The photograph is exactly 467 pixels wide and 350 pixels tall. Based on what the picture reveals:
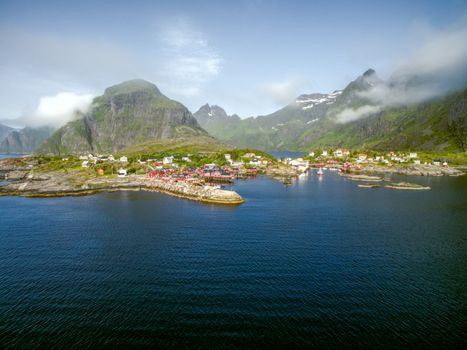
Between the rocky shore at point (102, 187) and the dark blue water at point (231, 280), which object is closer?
the dark blue water at point (231, 280)

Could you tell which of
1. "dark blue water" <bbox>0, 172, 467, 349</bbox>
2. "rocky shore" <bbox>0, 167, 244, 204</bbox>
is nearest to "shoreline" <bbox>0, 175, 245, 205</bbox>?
"rocky shore" <bbox>0, 167, 244, 204</bbox>

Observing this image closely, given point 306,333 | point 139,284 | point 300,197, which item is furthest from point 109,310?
point 300,197

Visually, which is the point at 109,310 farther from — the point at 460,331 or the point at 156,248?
the point at 460,331

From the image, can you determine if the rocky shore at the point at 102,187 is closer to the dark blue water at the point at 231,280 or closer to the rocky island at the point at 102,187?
the rocky island at the point at 102,187

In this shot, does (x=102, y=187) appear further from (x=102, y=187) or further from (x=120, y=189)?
(x=120, y=189)

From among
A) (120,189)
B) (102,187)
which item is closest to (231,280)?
(120,189)

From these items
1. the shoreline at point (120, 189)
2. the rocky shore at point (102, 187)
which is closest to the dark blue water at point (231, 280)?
the shoreline at point (120, 189)

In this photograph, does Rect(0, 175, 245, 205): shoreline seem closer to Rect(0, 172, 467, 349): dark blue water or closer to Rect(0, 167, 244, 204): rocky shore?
Rect(0, 167, 244, 204): rocky shore
